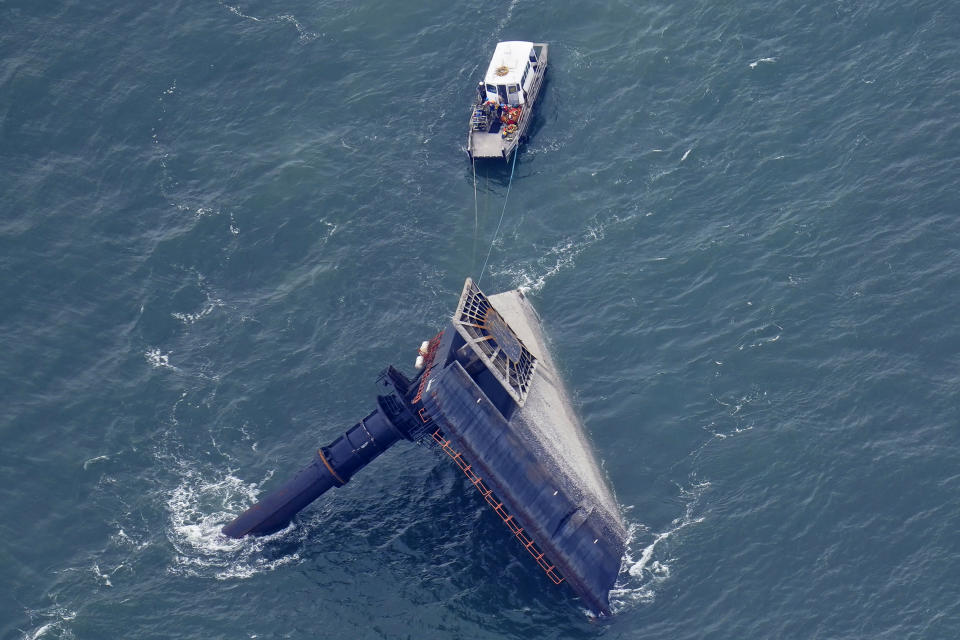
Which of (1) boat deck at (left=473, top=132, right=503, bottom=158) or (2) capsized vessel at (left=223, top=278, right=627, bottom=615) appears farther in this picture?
(1) boat deck at (left=473, top=132, right=503, bottom=158)

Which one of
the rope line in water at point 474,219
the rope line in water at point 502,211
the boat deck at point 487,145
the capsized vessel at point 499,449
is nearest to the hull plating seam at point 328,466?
the capsized vessel at point 499,449

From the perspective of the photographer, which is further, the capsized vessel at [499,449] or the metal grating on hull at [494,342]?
the metal grating on hull at [494,342]

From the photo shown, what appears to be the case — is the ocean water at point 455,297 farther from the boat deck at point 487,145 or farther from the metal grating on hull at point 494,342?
the metal grating on hull at point 494,342

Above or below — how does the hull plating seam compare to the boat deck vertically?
below

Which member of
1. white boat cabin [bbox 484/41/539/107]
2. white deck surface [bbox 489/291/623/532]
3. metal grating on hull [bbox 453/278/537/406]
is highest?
white boat cabin [bbox 484/41/539/107]

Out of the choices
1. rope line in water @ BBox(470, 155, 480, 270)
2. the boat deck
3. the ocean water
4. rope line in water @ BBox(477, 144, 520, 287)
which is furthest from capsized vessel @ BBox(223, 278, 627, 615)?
the boat deck

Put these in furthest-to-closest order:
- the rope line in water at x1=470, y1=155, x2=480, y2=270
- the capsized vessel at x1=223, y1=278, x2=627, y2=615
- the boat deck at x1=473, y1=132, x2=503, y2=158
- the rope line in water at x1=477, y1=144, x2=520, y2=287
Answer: the boat deck at x1=473, y1=132, x2=503, y2=158 < the rope line in water at x1=470, y1=155, x2=480, y2=270 < the rope line in water at x1=477, y1=144, x2=520, y2=287 < the capsized vessel at x1=223, y1=278, x2=627, y2=615

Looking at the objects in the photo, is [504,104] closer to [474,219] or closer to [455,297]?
[474,219]

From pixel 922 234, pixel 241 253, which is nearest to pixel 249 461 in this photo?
pixel 241 253

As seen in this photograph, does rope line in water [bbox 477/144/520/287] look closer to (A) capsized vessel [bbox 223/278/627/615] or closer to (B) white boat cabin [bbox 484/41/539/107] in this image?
(B) white boat cabin [bbox 484/41/539/107]
